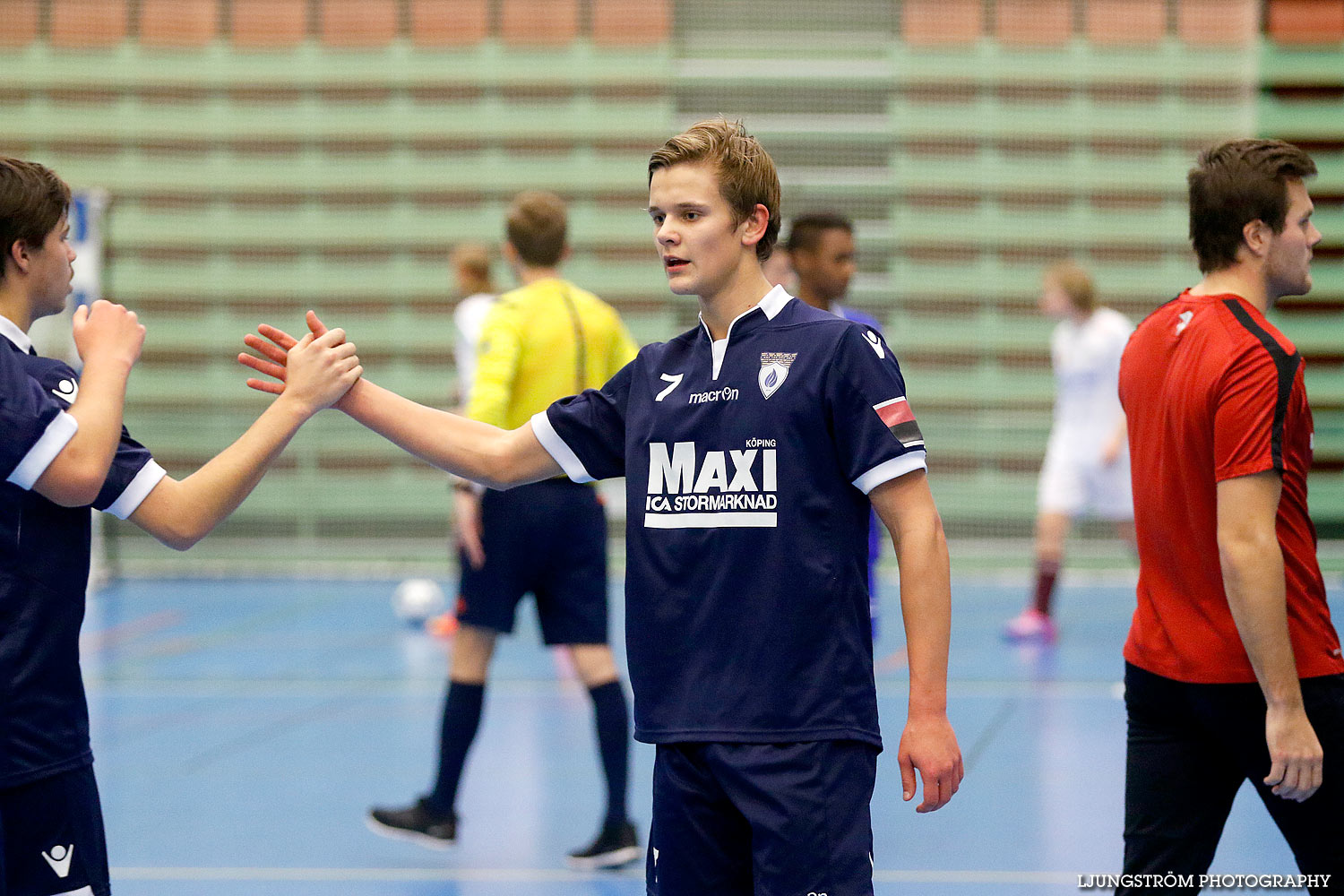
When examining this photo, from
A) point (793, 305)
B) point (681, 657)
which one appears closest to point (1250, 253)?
point (793, 305)

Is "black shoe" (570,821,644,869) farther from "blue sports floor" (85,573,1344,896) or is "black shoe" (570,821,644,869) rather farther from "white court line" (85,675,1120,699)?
"white court line" (85,675,1120,699)

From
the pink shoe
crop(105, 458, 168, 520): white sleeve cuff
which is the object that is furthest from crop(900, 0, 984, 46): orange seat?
crop(105, 458, 168, 520): white sleeve cuff

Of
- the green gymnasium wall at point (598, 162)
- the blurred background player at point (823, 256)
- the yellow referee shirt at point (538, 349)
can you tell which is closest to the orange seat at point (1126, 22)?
the green gymnasium wall at point (598, 162)

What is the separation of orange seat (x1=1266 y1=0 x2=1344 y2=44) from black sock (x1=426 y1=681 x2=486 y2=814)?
931cm

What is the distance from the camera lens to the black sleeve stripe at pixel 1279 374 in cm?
243

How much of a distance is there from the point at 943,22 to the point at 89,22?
6.92m

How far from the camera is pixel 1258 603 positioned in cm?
241

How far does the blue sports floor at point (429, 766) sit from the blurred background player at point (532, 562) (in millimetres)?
318

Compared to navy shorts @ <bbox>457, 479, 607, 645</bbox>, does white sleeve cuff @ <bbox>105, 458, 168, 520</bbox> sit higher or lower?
higher

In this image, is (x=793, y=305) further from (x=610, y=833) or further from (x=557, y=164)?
(x=557, y=164)

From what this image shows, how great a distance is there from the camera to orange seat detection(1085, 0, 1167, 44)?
36.6 ft

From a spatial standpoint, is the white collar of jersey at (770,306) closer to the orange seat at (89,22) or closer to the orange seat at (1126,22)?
the orange seat at (1126,22)

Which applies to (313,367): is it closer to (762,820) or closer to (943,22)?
(762,820)

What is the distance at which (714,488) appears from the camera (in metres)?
2.26
